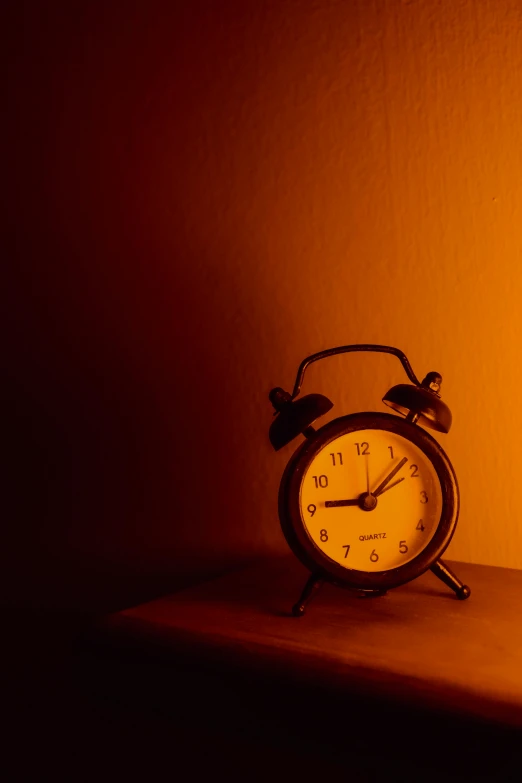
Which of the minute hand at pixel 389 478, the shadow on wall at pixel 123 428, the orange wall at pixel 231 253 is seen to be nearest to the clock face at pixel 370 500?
the minute hand at pixel 389 478

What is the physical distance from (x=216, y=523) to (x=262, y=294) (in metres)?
0.41

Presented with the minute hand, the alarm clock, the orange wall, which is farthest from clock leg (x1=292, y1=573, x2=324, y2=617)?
the orange wall

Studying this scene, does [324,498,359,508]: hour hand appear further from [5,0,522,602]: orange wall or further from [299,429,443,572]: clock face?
[5,0,522,602]: orange wall

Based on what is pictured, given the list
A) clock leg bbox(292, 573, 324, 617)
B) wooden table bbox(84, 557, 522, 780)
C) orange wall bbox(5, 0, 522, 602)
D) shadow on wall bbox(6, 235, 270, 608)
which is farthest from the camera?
shadow on wall bbox(6, 235, 270, 608)

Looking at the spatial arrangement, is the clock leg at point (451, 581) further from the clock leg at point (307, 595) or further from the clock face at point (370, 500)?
the clock leg at point (307, 595)

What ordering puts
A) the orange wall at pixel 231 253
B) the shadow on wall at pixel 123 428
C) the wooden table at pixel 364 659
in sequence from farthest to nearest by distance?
the shadow on wall at pixel 123 428
the orange wall at pixel 231 253
the wooden table at pixel 364 659

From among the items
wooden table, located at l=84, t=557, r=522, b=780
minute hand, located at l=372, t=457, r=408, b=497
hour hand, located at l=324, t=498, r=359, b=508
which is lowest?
wooden table, located at l=84, t=557, r=522, b=780

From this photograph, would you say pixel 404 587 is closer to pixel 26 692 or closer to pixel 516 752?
pixel 516 752

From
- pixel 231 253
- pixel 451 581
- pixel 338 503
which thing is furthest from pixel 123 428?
pixel 451 581

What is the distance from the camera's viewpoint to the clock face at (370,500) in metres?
0.85

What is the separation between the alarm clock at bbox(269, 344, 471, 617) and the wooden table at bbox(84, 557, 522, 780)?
5cm

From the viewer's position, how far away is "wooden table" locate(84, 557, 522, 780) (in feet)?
1.90

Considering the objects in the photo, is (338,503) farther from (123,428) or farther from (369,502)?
(123,428)

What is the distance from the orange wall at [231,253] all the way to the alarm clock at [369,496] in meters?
0.25
